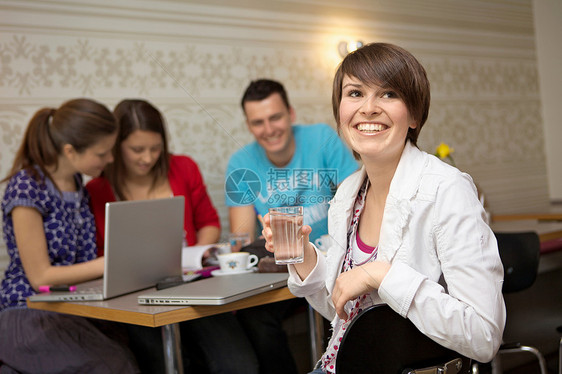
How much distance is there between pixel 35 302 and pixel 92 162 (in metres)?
0.59

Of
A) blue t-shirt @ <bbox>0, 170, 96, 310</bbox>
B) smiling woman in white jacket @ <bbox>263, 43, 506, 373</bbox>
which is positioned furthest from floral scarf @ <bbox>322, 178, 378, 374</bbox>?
blue t-shirt @ <bbox>0, 170, 96, 310</bbox>

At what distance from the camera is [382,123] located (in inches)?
44.9

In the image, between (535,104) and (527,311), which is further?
(535,104)

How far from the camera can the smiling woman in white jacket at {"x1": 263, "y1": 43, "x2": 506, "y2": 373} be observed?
1024 mm

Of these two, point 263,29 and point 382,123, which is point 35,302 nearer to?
point 382,123

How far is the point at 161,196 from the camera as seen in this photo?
262 centimetres

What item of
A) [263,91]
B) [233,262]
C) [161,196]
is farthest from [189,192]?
[233,262]

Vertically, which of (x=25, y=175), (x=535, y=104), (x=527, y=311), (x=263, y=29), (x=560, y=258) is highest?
(x=263, y=29)

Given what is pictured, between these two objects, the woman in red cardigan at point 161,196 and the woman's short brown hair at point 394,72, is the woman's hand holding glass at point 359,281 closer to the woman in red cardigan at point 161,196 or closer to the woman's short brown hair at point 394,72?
the woman's short brown hair at point 394,72

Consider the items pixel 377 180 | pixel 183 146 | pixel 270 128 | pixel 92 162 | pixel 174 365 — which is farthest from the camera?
pixel 183 146

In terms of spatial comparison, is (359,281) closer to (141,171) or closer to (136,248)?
(136,248)

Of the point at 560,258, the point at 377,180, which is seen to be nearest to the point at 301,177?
the point at 377,180

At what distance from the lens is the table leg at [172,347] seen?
156 cm

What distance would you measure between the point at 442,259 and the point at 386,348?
7.4 inches
